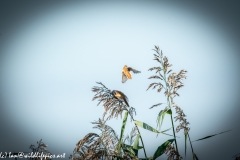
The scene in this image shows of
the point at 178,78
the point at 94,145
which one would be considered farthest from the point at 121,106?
the point at 178,78

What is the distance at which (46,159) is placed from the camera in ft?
5.04

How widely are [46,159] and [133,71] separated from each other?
119cm

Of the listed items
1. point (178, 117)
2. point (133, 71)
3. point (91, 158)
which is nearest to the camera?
point (91, 158)

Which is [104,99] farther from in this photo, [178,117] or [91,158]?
[178,117]

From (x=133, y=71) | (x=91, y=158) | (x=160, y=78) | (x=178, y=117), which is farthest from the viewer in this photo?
(x=133, y=71)

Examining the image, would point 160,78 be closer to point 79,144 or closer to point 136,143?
point 136,143

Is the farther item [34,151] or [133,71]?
[133,71]

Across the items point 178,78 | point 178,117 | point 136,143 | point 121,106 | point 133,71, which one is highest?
point 133,71

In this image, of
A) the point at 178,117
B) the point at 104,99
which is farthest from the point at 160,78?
the point at 104,99

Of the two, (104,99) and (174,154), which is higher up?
(104,99)

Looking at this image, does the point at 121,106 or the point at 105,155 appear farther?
the point at 121,106

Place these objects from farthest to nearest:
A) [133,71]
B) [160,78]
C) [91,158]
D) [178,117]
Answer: [133,71] → [160,78] → [178,117] → [91,158]

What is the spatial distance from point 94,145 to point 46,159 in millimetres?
391

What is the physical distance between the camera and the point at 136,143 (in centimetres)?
161
